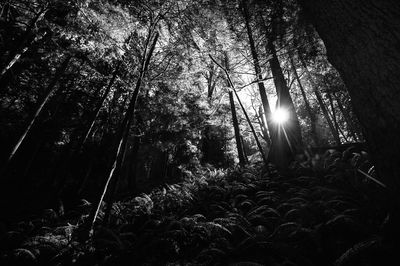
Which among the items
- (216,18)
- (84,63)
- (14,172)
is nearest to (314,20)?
(216,18)

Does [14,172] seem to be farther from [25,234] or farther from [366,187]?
[366,187]

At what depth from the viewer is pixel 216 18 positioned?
27.5 ft

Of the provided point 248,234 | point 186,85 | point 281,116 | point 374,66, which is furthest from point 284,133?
point 374,66

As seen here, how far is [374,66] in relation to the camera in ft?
5.82

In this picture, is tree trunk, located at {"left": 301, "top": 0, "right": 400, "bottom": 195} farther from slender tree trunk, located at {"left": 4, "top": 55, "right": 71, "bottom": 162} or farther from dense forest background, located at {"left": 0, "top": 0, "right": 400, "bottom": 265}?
slender tree trunk, located at {"left": 4, "top": 55, "right": 71, "bottom": 162}

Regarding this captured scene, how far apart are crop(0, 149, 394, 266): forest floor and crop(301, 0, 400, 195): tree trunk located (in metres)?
1.46

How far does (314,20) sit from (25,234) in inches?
314

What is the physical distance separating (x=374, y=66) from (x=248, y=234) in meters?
3.38

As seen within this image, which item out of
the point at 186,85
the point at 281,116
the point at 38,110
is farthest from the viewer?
the point at 186,85

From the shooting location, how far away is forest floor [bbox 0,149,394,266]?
→ 10.7 feet

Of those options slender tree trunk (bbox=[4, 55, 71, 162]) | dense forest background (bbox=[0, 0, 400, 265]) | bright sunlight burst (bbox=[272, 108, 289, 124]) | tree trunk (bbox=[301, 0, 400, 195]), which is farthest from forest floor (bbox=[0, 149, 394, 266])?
bright sunlight burst (bbox=[272, 108, 289, 124])

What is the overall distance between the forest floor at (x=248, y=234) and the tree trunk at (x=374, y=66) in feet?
4.79

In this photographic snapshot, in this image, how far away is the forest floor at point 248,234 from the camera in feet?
10.7

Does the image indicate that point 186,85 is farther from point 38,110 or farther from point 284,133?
point 38,110
